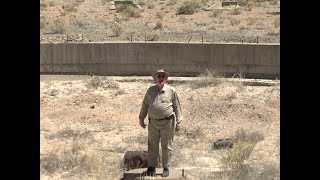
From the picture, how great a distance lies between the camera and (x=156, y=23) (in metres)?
31.0

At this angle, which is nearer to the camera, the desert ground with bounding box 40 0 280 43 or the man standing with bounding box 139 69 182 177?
the man standing with bounding box 139 69 182 177

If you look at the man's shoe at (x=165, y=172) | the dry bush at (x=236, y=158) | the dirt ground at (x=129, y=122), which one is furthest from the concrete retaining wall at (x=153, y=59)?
the man's shoe at (x=165, y=172)

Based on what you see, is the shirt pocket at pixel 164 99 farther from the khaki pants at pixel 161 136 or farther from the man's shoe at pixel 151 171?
the man's shoe at pixel 151 171

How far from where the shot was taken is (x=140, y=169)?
9.21 m

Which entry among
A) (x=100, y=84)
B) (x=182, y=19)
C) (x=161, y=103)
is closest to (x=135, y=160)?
(x=161, y=103)

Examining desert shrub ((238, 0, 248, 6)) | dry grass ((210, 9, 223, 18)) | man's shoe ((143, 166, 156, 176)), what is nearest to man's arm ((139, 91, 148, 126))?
man's shoe ((143, 166, 156, 176))

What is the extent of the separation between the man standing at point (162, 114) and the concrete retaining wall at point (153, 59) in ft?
38.9

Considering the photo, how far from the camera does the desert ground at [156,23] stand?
2547 cm

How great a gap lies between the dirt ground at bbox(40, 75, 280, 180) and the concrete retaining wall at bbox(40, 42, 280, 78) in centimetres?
65

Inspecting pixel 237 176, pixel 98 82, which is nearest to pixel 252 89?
pixel 98 82

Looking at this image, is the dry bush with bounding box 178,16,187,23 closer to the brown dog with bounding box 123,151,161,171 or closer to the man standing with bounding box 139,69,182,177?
the brown dog with bounding box 123,151,161,171

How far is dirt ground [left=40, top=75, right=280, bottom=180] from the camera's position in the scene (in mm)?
10461

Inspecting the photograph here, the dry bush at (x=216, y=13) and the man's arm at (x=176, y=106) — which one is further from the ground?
the dry bush at (x=216, y=13)
